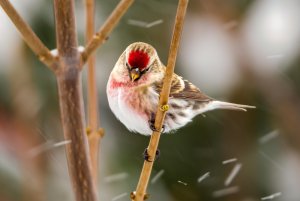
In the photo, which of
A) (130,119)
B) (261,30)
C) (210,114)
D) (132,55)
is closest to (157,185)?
(210,114)

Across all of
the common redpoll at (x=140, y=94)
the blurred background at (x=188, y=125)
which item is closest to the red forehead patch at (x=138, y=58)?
the common redpoll at (x=140, y=94)

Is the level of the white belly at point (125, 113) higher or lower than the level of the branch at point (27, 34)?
higher

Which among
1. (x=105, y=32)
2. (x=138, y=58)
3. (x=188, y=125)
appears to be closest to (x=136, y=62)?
(x=138, y=58)

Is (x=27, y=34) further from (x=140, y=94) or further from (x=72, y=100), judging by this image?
(x=140, y=94)

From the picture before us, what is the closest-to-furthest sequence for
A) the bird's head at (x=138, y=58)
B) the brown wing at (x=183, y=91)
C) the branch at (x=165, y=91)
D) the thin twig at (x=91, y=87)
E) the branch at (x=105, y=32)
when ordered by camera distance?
1. the branch at (x=165, y=91)
2. the branch at (x=105, y=32)
3. the thin twig at (x=91, y=87)
4. the bird's head at (x=138, y=58)
5. the brown wing at (x=183, y=91)

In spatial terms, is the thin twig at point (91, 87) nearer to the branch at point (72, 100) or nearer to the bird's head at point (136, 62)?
the branch at point (72, 100)

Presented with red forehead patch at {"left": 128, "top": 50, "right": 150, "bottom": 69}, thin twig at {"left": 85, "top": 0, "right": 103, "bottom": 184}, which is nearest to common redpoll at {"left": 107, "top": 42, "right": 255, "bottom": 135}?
red forehead patch at {"left": 128, "top": 50, "right": 150, "bottom": 69}
